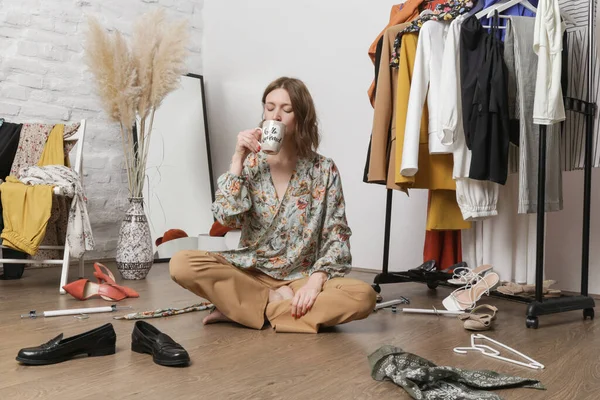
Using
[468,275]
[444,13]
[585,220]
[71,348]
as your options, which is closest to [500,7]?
[444,13]

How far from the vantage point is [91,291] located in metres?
2.63

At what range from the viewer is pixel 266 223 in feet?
6.91

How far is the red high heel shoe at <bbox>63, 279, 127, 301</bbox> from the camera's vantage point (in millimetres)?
2588

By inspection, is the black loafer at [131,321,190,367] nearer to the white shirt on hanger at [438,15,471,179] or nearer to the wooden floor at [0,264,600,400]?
the wooden floor at [0,264,600,400]

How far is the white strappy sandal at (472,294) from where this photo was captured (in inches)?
93.6

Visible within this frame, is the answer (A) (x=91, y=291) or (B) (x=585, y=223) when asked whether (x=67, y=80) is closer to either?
(A) (x=91, y=291)

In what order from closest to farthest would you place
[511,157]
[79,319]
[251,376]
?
[251,376], [79,319], [511,157]

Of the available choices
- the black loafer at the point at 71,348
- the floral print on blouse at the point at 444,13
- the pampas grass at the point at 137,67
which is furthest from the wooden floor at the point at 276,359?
the pampas grass at the point at 137,67

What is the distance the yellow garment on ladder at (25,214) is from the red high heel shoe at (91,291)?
333 mm

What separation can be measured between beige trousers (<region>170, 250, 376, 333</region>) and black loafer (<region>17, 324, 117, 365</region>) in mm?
357

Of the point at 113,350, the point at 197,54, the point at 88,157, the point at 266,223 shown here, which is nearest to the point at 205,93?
the point at 197,54

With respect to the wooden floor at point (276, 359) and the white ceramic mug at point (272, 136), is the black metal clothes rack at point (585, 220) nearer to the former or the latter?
the wooden floor at point (276, 359)

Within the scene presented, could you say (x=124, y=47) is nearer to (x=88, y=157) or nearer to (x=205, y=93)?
(x=88, y=157)

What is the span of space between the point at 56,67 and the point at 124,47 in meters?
0.77
